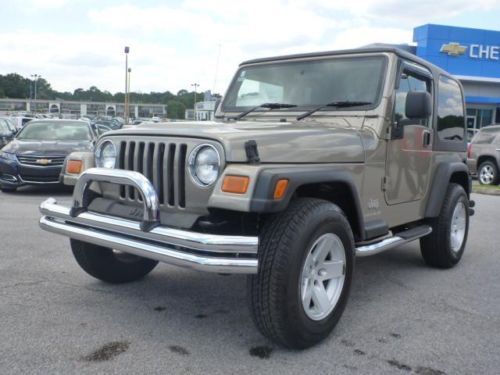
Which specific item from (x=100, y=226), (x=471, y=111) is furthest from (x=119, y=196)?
(x=471, y=111)

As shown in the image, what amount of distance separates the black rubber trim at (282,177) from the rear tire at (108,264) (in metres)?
1.92

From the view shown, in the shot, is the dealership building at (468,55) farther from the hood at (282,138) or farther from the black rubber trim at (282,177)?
the black rubber trim at (282,177)

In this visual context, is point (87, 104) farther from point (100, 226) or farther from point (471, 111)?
point (100, 226)

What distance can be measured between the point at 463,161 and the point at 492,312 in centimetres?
212

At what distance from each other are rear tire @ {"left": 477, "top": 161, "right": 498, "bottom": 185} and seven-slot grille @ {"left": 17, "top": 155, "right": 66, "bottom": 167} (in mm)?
10755

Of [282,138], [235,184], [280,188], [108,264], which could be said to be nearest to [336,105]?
[282,138]

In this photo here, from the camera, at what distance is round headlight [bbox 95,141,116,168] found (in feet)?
12.3

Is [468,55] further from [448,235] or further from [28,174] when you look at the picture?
[448,235]

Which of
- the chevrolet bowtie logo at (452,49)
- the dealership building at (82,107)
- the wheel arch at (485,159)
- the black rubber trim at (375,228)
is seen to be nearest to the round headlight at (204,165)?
the black rubber trim at (375,228)

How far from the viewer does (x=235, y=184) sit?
291cm

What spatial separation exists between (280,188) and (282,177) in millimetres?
63

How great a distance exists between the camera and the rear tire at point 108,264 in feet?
13.8

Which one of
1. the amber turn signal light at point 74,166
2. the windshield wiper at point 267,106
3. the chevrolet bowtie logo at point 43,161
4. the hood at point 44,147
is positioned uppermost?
the windshield wiper at point 267,106

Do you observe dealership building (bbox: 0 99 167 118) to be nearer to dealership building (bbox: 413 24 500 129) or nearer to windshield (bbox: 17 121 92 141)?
dealership building (bbox: 413 24 500 129)
